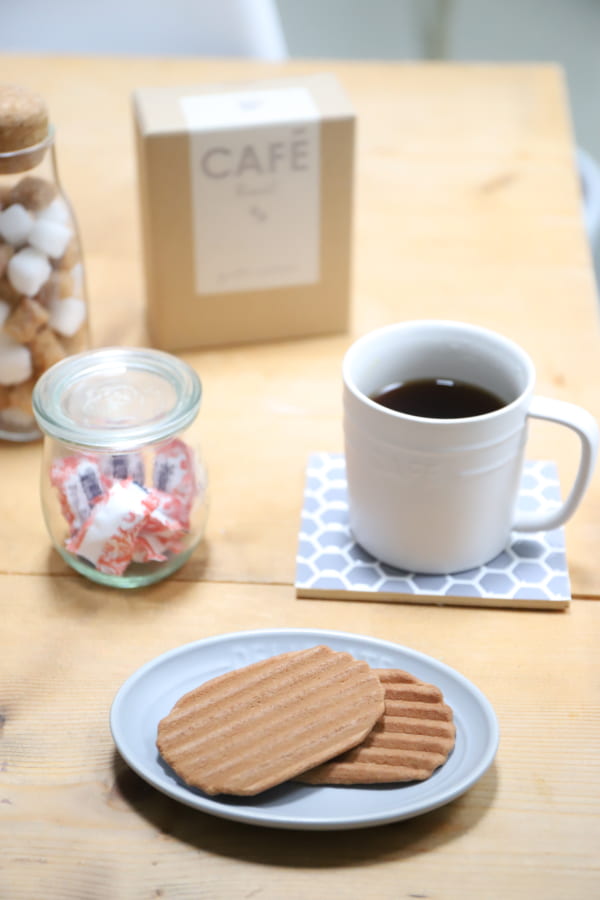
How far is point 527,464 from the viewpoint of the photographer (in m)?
0.79

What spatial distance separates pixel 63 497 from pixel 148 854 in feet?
0.79

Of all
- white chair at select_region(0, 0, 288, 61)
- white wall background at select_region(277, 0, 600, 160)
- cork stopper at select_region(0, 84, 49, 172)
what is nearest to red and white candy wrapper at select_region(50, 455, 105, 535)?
cork stopper at select_region(0, 84, 49, 172)

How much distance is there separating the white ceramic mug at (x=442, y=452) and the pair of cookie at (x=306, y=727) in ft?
0.39

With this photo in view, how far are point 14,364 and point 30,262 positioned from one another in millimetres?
79

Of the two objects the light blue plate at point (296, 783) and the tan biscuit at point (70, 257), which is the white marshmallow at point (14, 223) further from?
the light blue plate at point (296, 783)

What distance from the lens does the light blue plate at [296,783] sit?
0.51 metres

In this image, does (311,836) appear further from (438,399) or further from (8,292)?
(8,292)

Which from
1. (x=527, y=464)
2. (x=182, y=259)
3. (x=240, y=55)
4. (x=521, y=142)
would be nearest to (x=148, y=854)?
(x=527, y=464)

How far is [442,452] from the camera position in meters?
0.63

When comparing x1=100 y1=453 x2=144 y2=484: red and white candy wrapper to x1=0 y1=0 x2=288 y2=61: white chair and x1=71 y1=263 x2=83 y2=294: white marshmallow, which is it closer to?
x1=71 y1=263 x2=83 y2=294: white marshmallow

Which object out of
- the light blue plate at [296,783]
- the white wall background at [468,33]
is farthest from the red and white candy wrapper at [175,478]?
the white wall background at [468,33]

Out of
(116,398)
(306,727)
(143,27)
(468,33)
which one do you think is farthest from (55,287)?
(468,33)

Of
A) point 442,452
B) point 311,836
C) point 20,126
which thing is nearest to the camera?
point 311,836

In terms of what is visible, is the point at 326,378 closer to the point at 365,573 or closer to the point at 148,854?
the point at 365,573
